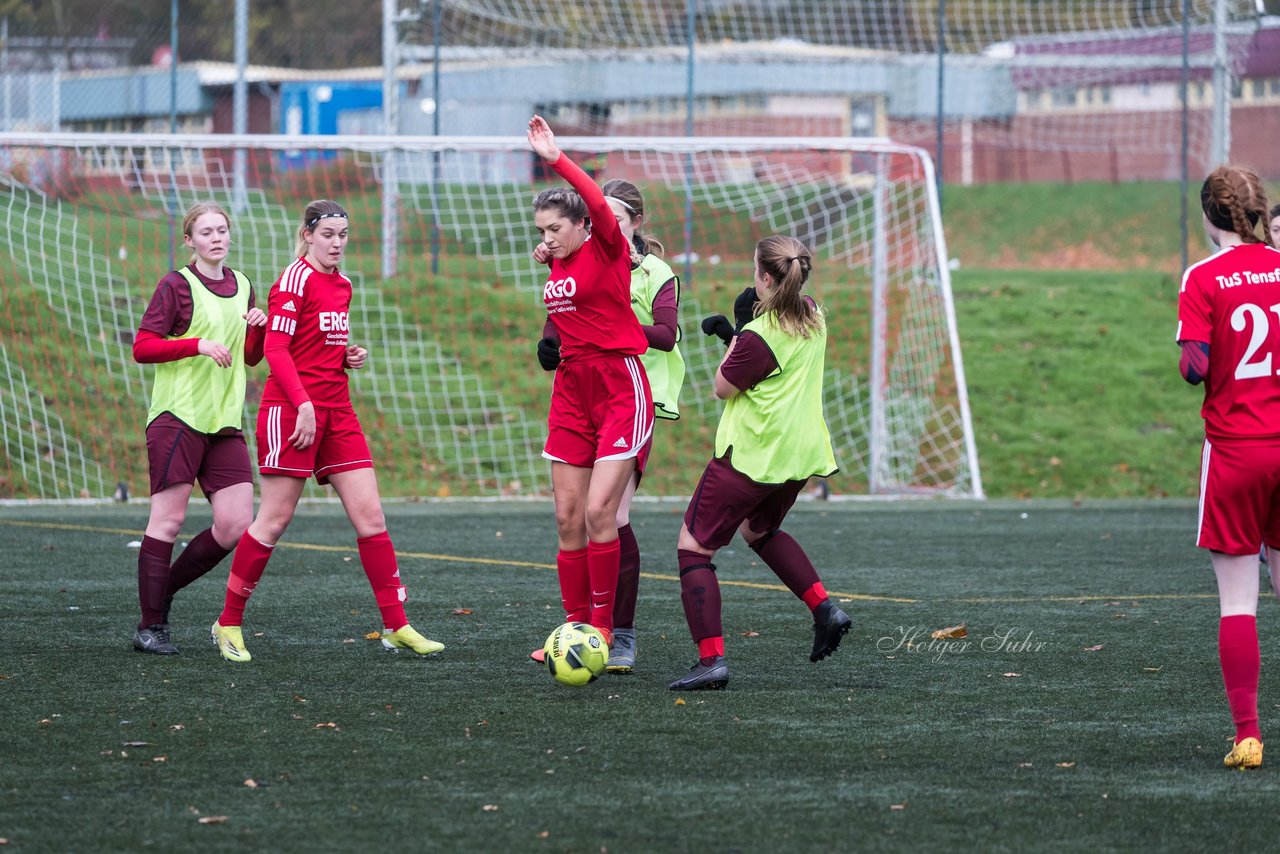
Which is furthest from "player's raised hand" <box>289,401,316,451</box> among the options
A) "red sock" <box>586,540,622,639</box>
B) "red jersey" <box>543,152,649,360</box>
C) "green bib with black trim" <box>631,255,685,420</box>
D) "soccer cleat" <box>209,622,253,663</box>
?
"green bib with black trim" <box>631,255,685,420</box>

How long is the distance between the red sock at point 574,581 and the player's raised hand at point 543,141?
1.50 m

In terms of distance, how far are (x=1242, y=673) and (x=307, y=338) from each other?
11.5ft

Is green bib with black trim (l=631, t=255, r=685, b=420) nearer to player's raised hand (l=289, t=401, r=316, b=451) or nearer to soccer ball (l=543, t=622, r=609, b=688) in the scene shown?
soccer ball (l=543, t=622, r=609, b=688)

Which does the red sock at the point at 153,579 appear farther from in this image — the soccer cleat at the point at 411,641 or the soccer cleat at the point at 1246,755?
the soccer cleat at the point at 1246,755

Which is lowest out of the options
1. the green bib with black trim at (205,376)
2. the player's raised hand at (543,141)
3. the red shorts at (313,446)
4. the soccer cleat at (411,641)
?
the soccer cleat at (411,641)

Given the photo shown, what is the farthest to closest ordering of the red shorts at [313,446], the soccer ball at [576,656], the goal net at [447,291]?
the goal net at [447,291]
the red shorts at [313,446]
the soccer ball at [576,656]

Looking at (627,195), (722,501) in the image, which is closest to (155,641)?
(722,501)

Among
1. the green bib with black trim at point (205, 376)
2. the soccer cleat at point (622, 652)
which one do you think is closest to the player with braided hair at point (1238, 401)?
the soccer cleat at point (622, 652)

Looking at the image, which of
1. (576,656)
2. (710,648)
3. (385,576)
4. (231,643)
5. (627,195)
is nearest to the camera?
(576,656)

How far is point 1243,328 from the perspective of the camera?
176 inches

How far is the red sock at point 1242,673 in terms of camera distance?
4500 millimetres

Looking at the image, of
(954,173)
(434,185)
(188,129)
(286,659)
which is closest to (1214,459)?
(286,659)

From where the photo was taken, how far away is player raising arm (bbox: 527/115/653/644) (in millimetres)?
5668

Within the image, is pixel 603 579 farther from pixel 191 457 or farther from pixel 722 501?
pixel 191 457
